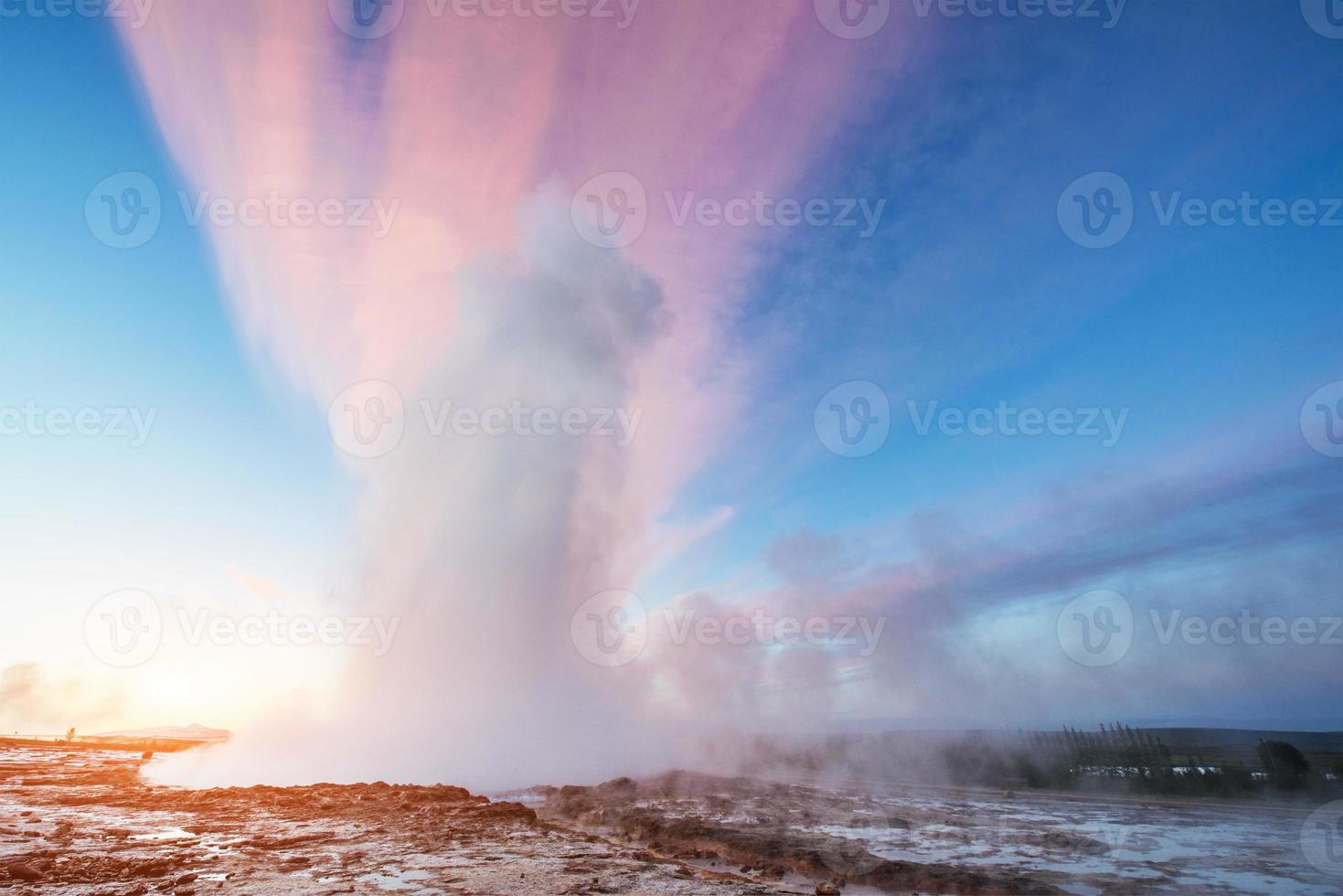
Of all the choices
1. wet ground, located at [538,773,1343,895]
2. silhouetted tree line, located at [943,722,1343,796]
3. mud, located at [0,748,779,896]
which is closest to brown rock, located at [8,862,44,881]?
mud, located at [0,748,779,896]

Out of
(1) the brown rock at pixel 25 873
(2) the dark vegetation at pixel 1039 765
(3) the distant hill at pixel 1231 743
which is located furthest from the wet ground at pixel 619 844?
(3) the distant hill at pixel 1231 743

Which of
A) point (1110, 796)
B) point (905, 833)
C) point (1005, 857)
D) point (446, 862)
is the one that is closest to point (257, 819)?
point (446, 862)

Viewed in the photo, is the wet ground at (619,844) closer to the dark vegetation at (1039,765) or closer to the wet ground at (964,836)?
the wet ground at (964,836)

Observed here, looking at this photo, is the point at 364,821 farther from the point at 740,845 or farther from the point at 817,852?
the point at 817,852

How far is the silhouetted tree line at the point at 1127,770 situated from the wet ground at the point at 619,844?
570 inches

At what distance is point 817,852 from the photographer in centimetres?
1585

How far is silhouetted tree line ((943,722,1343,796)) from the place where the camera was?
36969mm

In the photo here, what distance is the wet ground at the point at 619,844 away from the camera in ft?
41.9

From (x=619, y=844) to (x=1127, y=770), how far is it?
5130 cm

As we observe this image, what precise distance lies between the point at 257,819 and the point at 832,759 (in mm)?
42114

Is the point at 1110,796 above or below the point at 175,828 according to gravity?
below

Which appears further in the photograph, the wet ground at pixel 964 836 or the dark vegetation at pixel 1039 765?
the dark vegetation at pixel 1039 765

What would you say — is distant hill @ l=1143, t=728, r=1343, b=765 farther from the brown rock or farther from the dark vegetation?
the brown rock

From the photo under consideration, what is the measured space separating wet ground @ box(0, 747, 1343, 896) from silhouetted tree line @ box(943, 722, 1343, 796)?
14.5 meters
